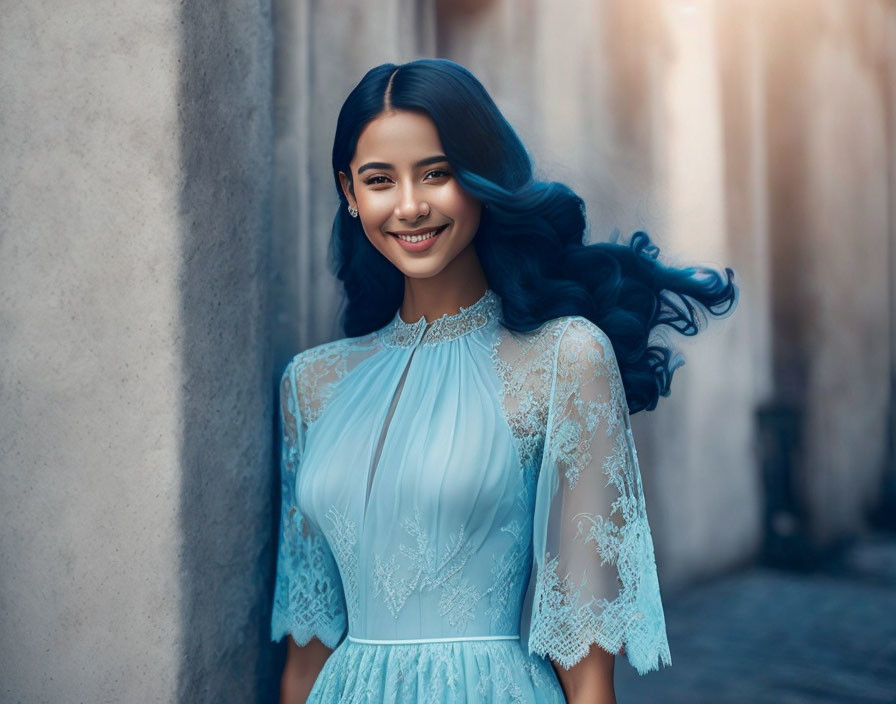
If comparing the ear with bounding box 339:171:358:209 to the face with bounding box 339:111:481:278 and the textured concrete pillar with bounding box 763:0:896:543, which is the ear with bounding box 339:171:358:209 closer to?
the face with bounding box 339:111:481:278

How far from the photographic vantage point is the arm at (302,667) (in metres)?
2.17

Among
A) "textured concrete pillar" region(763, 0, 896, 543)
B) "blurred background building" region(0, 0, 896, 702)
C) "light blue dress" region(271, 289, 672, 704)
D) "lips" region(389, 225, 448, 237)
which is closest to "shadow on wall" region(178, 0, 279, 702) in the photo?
"blurred background building" region(0, 0, 896, 702)

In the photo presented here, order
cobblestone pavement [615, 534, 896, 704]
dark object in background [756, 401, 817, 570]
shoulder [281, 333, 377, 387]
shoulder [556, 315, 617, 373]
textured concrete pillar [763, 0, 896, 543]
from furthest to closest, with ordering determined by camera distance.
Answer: dark object in background [756, 401, 817, 570], textured concrete pillar [763, 0, 896, 543], cobblestone pavement [615, 534, 896, 704], shoulder [281, 333, 377, 387], shoulder [556, 315, 617, 373]

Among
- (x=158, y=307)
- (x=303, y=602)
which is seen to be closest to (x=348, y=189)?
(x=158, y=307)

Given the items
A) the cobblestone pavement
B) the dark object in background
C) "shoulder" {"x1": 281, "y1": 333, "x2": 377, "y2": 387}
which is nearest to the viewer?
"shoulder" {"x1": 281, "y1": 333, "x2": 377, "y2": 387}

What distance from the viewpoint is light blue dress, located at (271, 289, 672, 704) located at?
184cm

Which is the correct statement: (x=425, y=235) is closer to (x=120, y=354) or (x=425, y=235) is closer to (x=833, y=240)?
(x=120, y=354)

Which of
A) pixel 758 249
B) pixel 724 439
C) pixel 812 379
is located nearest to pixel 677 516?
pixel 724 439

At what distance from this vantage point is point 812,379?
4.76 meters

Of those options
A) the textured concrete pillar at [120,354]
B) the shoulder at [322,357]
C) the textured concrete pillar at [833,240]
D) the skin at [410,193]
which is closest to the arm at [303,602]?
the textured concrete pillar at [120,354]

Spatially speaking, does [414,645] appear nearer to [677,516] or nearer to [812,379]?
Answer: [677,516]

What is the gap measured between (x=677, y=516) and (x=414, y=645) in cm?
277

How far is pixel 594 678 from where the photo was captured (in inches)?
71.9

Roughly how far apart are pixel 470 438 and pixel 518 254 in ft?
1.40
